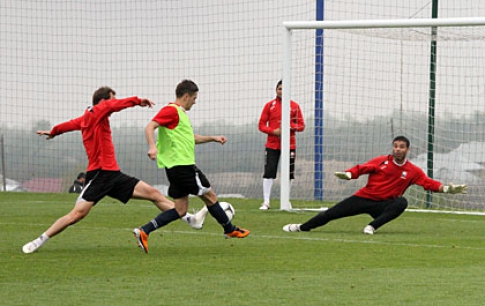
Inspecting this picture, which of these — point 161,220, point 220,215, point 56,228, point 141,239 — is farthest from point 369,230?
point 56,228

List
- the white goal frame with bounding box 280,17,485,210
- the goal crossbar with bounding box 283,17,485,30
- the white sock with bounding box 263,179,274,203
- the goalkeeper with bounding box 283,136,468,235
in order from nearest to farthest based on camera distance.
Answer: the goalkeeper with bounding box 283,136,468,235 < the goal crossbar with bounding box 283,17,485,30 < the white goal frame with bounding box 280,17,485,210 < the white sock with bounding box 263,179,274,203

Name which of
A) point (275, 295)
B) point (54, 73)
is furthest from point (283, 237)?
point (54, 73)

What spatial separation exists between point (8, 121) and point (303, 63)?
8.10 meters

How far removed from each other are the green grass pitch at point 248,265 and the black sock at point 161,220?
0.88 feet

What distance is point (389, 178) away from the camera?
12633 millimetres

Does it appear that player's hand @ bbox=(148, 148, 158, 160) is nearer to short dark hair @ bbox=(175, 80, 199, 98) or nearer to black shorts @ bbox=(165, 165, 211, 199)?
black shorts @ bbox=(165, 165, 211, 199)

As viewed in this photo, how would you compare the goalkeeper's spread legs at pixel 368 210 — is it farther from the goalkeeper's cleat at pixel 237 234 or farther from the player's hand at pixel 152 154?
the player's hand at pixel 152 154

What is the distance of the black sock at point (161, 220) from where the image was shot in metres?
10.5

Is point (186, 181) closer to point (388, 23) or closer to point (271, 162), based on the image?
point (388, 23)

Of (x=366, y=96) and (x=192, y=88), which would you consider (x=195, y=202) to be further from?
(x=192, y=88)

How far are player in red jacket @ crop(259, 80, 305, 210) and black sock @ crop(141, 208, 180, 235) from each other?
6.17 m

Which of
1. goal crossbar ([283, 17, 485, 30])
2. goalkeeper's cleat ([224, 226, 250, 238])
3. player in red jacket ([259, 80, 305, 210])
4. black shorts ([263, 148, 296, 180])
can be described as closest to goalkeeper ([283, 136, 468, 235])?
goalkeeper's cleat ([224, 226, 250, 238])

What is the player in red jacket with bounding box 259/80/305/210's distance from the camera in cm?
1673

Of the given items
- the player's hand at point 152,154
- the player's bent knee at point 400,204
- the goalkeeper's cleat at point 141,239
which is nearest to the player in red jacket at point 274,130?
the player's bent knee at point 400,204
